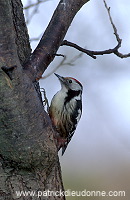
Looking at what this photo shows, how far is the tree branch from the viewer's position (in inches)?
88.7

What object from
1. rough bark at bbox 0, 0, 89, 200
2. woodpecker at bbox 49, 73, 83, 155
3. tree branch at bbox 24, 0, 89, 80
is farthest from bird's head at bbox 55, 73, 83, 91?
rough bark at bbox 0, 0, 89, 200

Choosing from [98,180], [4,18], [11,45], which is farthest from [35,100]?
[98,180]

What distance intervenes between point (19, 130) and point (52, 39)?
2.11 feet

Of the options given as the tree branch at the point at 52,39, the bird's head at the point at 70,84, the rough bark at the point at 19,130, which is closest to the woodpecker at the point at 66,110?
the bird's head at the point at 70,84

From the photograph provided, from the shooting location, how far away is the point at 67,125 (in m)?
3.32

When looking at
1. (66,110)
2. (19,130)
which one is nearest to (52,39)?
(19,130)

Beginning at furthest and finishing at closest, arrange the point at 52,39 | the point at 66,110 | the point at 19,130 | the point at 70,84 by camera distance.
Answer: the point at 70,84 → the point at 66,110 → the point at 52,39 → the point at 19,130

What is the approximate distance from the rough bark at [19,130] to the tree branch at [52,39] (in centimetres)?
2

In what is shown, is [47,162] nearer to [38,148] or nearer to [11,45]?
[38,148]

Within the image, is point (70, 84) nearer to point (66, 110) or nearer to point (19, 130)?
point (66, 110)

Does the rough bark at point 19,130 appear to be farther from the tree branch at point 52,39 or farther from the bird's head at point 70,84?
the bird's head at point 70,84

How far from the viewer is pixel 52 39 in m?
2.41

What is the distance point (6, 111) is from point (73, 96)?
1.49m

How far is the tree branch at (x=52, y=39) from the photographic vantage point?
88.7 inches
